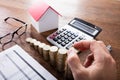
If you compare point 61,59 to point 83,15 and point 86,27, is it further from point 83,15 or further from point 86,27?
point 83,15

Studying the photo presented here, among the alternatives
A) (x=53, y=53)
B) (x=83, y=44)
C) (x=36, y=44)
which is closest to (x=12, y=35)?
(x=36, y=44)

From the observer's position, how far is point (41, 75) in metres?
0.72

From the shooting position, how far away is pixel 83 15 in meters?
1.09

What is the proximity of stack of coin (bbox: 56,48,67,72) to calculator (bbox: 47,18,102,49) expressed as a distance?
105mm

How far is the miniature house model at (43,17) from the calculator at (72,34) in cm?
5

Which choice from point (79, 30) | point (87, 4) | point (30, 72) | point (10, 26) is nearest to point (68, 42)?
point (79, 30)

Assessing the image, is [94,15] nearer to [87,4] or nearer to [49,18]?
[87,4]

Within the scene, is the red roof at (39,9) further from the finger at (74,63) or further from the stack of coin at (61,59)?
the finger at (74,63)

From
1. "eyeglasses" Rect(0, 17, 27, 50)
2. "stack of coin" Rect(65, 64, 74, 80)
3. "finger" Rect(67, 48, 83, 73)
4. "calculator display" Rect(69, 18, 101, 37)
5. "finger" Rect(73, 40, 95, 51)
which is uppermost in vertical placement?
"finger" Rect(67, 48, 83, 73)

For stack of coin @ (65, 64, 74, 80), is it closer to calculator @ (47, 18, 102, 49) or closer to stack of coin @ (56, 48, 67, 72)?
stack of coin @ (56, 48, 67, 72)

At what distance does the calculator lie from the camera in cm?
84

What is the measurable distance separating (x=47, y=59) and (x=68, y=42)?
12 centimetres

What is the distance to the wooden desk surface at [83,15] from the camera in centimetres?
89

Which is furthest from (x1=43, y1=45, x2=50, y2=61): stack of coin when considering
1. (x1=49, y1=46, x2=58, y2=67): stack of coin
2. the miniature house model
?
the miniature house model
